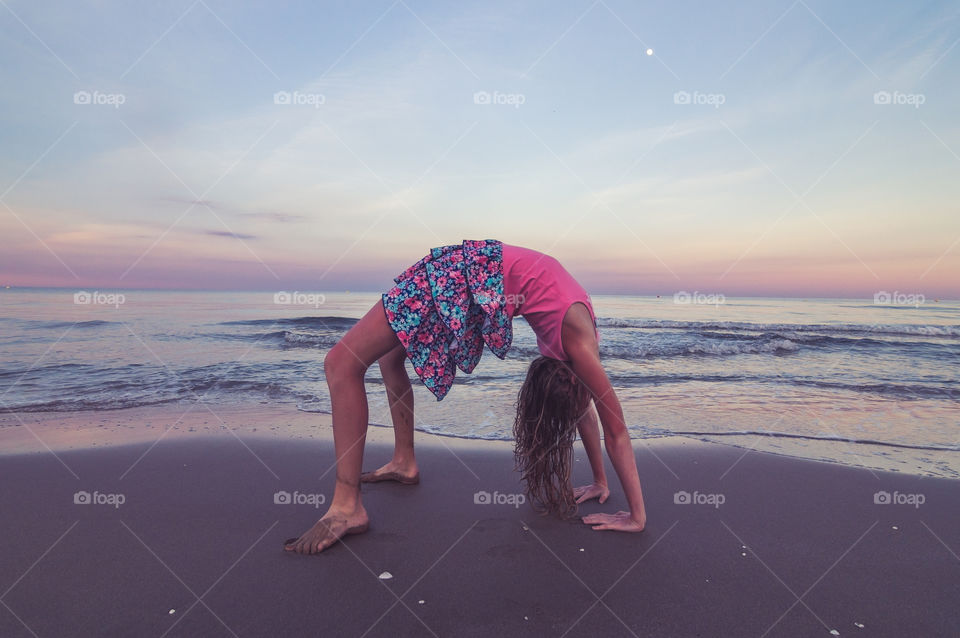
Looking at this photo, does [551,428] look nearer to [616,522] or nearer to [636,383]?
[616,522]

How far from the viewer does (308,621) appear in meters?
1.73

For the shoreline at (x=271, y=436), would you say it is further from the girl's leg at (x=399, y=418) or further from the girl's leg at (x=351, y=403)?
the girl's leg at (x=351, y=403)

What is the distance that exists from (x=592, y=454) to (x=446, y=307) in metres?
1.27

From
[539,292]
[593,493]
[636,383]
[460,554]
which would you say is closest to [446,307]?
[539,292]

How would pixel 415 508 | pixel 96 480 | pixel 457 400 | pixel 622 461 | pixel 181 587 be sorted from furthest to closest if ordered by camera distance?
pixel 457 400 < pixel 96 480 < pixel 415 508 < pixel 622 461 < pixel 181 587

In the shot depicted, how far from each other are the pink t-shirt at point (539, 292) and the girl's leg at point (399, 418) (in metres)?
0.82

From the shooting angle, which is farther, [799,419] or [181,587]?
[799,419]

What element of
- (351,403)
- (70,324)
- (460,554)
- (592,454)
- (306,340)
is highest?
(70,324)

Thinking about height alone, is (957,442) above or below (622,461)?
below

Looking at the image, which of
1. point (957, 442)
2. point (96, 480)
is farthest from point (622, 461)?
point (957, 442)

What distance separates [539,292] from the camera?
2.41 m

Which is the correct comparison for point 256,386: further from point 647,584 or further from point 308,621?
point 647,584

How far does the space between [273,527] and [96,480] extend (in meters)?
1.38

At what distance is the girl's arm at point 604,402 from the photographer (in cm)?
236
